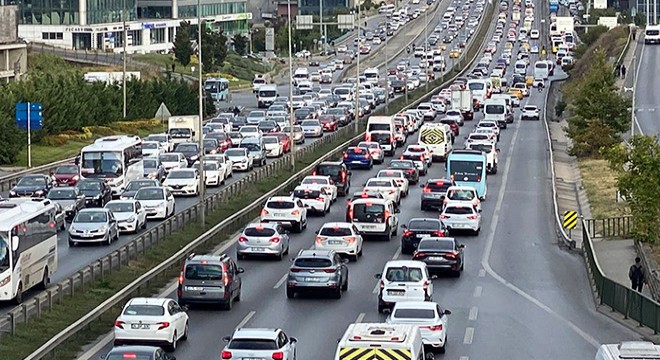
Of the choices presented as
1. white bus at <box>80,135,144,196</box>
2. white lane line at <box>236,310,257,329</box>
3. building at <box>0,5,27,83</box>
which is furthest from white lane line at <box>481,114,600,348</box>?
building at <box>0,5,27,83</box>

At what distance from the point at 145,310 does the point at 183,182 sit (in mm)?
33568

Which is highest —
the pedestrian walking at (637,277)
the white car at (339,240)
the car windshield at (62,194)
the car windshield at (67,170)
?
the car windshield at (67,170)

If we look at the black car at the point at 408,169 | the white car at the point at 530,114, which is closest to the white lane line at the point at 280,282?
the black car at the point at 408,169

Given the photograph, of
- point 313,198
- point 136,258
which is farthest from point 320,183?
point 136,258

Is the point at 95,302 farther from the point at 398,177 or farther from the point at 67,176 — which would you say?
the point at 398,177

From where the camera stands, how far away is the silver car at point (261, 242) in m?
52.9

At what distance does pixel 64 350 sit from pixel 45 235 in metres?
8.86

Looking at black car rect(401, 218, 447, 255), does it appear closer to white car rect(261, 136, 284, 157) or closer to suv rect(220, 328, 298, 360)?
suv rect(220, 328, 298, 360)

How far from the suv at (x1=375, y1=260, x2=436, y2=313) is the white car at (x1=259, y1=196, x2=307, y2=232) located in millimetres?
16546

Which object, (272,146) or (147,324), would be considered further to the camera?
(272,146)

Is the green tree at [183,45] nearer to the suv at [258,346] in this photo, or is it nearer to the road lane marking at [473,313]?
the road lane marking at [473,313]

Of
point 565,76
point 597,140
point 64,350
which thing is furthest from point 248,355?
point 565,76

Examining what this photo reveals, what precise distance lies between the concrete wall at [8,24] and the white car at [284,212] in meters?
59.8

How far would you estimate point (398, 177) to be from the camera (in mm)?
73188
